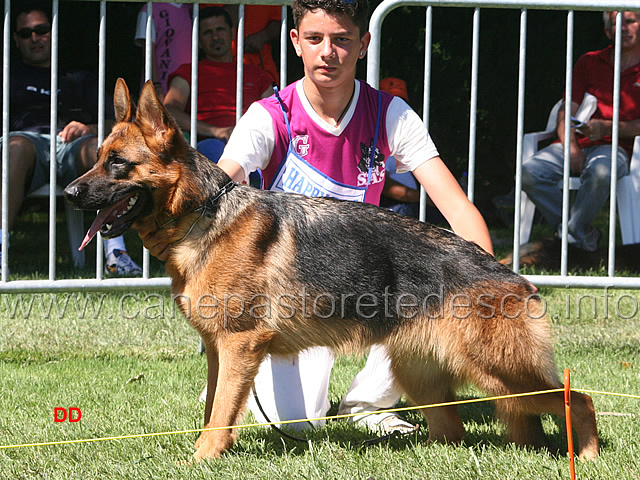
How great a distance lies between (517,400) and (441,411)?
0.51 m

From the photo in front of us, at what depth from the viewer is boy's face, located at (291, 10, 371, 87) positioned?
11.9 feet

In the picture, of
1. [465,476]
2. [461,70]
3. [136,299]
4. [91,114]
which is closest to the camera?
[465,476]

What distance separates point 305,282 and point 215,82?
4.16 m

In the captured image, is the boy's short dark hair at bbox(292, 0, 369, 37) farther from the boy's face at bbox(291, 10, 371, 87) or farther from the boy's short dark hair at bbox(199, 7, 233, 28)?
the boy's short dark hair at bbox(199, 7, 233, 28)

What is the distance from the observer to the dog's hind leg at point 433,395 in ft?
11.6

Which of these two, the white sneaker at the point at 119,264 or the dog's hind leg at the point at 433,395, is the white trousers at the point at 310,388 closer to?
the dog's hind leg at the point at 433,395

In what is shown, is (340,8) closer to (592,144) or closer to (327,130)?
(327,130)

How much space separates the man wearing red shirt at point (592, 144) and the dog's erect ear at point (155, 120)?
510 centimetres

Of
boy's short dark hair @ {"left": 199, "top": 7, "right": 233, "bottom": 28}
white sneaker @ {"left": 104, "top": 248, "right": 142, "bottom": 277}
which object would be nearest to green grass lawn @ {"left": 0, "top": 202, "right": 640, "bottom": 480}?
white sneaker @ {"left": 104, "top": 248, "right": 142, "bottom": 277}

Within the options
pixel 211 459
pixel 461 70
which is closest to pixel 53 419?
pixel 211 459

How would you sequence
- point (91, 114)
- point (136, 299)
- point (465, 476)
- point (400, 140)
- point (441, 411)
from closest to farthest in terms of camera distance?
point (465, 476) < point (441, 411) < point (400, 140) < point (136, 299) < point (91, 114)

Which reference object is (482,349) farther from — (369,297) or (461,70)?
(461,70)

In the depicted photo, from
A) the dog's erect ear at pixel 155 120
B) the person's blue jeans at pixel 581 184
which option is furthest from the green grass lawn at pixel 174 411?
the person's blue jeans at pixel 581 184

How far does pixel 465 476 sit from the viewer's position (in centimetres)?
305
